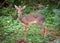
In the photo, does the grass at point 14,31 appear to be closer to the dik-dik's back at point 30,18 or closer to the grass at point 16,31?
the grass at point 16,31

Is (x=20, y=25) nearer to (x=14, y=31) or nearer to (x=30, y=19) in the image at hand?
(x=14, y=31)

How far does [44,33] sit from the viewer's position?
796cm

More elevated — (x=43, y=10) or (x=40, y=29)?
(x=43, y=10)

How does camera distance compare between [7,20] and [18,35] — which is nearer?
[18,35]

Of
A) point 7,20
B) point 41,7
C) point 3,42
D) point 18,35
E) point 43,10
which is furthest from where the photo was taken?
point 41,7

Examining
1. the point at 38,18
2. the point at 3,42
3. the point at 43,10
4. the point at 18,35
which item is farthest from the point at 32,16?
the point at 43,10

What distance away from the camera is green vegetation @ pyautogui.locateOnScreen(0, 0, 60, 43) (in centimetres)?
757

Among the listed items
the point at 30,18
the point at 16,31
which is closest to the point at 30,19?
the point at 30,18

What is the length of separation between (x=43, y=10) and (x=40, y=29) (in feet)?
6.63

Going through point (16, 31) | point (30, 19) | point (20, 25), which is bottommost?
point (16, 31)

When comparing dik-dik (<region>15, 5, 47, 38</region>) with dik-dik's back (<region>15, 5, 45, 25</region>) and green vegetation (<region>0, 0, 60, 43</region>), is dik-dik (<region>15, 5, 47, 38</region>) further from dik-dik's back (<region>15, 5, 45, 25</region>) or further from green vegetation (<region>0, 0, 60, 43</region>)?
green vegetation (<region>0, 0, 60, 43</region>)

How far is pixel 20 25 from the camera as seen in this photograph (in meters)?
8.85

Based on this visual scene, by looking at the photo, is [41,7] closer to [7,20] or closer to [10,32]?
[7,20]

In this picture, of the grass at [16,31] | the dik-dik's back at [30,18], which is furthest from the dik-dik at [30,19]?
the grass at [16,31]
